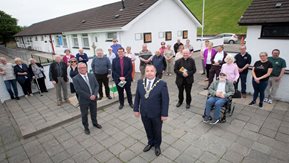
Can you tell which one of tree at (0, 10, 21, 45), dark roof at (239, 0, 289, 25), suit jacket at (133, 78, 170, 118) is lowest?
suit jacket at (133, 78, 170, 118)

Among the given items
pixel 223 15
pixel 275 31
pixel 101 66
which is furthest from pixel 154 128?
pixel 223 15

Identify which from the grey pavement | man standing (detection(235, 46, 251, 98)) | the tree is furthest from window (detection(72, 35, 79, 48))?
the tree

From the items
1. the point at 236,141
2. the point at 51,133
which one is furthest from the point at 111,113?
the point at 236,141

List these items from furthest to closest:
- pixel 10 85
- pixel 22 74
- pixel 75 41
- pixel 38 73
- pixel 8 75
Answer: pixel 75 41, pixel 38 73, pixel 10 85, pixel 22 74, pixel 8 75

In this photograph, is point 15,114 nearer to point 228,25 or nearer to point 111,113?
point 111,113

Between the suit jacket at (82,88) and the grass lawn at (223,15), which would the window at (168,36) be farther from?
the grass lawn at (223,15)

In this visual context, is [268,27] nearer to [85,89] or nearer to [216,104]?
[216,104]

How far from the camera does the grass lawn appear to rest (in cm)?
3331

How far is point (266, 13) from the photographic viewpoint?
7469mm

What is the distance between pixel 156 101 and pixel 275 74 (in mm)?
4474

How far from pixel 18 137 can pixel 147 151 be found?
3478 millimetres

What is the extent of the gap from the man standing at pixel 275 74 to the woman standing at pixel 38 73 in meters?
8.68

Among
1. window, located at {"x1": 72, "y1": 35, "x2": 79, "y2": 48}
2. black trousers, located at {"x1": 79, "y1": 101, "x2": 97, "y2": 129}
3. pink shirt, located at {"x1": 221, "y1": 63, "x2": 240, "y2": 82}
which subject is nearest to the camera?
black trousers, located at {"x1": 79, "y1": 101, "x2": 97, "y2": 129}

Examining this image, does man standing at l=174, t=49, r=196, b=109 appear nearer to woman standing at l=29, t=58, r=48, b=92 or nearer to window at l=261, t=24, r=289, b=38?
window at l=261, t=24, r=289, b=38
